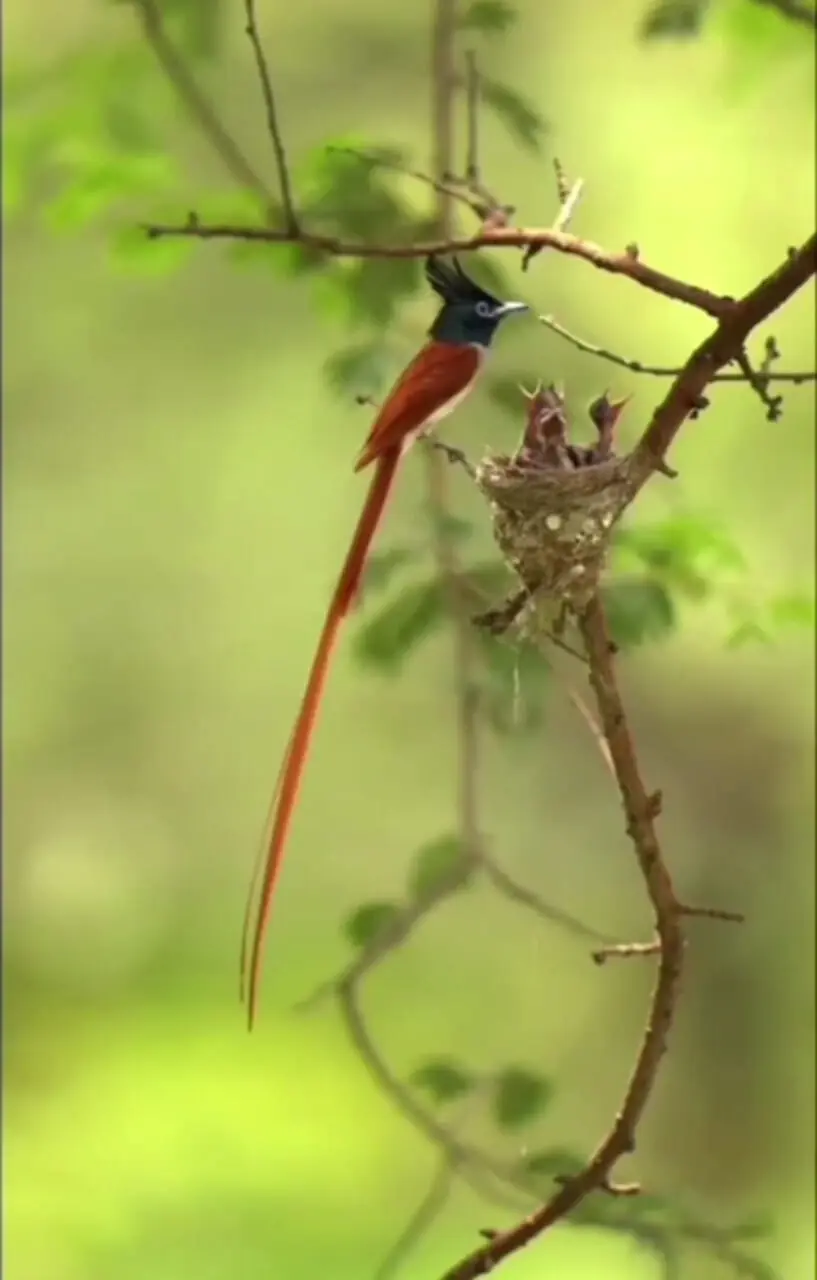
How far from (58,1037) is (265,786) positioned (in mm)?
301

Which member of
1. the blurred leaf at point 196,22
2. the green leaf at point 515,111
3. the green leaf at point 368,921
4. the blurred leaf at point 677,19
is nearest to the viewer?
the blurred leaf at point 677,19

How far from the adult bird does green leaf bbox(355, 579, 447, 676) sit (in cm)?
32

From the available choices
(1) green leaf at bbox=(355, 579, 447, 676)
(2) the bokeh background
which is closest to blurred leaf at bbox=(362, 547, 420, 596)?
(1) green leaf at bbox=(355, 579, 447, 676)

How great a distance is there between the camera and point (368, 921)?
1.26m

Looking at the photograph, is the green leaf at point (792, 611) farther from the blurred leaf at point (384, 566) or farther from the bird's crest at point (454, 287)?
the bird's crest at point (454, 287)

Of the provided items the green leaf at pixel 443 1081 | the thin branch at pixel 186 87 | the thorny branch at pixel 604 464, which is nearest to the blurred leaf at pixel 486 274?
the thorny branch at pixel 604 464

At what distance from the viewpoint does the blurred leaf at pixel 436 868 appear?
1.31 metres

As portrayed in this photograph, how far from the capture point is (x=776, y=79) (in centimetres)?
137

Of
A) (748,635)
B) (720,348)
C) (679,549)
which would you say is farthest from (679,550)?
(720,348)

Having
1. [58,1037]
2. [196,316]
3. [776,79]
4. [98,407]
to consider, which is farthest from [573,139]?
[58,1037]

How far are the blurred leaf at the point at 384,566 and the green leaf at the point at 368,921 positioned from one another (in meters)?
0.27

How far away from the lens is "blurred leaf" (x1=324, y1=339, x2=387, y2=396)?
1080 mm

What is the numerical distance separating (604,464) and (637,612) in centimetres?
30

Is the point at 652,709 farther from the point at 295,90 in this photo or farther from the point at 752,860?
the point at 295,90
